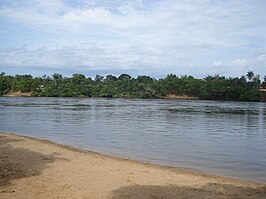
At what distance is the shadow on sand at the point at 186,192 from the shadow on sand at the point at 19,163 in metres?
3.07

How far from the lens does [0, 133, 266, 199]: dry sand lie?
27.7ft

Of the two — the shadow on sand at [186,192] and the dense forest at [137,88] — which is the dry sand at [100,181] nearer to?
the shadow on sand at [186,192]

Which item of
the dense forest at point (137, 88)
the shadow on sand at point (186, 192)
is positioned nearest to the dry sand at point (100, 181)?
the shadow on sand at point (186, 192)

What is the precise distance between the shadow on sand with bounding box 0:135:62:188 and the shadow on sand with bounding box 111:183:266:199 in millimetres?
3074

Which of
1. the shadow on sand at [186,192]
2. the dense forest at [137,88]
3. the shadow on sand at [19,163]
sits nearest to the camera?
the shadow on sand at [186,192]

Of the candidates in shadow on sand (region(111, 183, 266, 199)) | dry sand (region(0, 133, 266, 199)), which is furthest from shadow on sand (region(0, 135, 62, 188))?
shadow on sand (region(111, 183, 266, 199))

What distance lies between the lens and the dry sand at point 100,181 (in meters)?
8.44

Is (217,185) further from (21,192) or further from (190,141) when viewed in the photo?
(190,141)

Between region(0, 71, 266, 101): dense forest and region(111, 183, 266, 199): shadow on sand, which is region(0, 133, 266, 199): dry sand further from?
region(0, 71, 266, 101): dense forest

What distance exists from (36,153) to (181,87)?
109710mm

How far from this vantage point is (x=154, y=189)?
900 centimetres

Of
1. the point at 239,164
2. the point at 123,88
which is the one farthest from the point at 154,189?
the point at 123,88

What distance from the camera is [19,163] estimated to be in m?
11.6

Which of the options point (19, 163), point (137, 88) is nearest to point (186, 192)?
point (19, 163)
